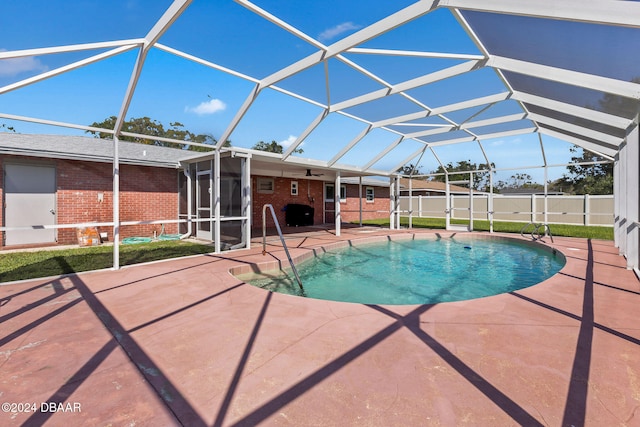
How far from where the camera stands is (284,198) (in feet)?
46.8

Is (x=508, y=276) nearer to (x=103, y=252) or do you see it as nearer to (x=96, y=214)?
(x=103, y=252)

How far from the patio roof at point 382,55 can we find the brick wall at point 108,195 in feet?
7.74

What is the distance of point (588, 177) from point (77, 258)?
37746 mm

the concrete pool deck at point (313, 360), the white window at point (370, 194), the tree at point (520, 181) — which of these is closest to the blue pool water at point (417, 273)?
the concrete pool deck at point (313, 360)

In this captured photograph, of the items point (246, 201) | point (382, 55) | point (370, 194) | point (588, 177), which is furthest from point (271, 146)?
point (382, 55)

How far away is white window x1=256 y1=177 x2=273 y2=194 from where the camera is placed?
13.2 metres

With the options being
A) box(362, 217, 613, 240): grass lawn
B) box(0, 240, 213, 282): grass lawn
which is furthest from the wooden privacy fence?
box(0, 240, 213, 282): grass lawn

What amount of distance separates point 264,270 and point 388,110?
5175 millimetres

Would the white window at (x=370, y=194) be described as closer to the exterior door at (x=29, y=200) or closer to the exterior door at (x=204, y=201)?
the exterior door at (x=204, y=201)

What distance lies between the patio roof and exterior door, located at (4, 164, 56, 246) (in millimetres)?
2619

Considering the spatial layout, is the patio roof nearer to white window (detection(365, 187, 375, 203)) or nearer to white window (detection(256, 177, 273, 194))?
white window (detection(256, 177, 273, 194))

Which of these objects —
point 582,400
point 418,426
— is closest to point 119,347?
point 418,426

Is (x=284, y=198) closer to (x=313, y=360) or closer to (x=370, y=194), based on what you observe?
(x=370, y=194)

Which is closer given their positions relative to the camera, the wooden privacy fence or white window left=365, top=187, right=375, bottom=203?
the wooden privacy fence
